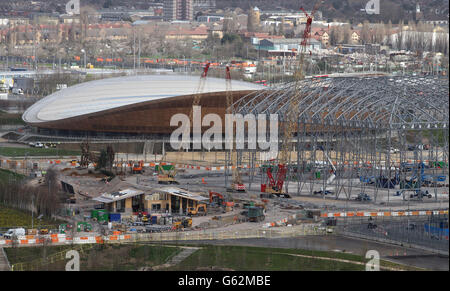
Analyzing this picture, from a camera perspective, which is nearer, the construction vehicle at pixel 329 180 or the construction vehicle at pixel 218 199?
the construction vehicle at pixel 218 199

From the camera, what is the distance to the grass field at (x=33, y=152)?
54.6 meters

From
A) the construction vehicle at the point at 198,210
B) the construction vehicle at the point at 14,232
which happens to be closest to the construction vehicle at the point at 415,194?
the construction vehicle at the point at 198,210

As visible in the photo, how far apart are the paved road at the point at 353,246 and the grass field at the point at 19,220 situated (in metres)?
6.14

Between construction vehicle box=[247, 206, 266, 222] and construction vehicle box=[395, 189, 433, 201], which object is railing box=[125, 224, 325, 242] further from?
construction vehicle box=[395, 189, 433, 201]

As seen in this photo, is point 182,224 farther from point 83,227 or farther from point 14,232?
point 14,232

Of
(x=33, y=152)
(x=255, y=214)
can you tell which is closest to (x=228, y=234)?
(x=255, y=214)

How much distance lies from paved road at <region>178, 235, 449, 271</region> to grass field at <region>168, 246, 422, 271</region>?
27.7 inches

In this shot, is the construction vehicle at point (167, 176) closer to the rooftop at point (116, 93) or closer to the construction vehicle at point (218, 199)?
the construction vehicle at point (218, 199)

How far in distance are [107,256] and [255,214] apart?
7605 millimetres

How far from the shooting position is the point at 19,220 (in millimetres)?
36500

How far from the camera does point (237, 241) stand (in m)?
33.4

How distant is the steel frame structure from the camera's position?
39781mm

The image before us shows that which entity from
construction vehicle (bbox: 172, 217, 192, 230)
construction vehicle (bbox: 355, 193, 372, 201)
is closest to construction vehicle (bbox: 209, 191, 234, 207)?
construction vehicle (bbox: 172, 217, 192, 230)

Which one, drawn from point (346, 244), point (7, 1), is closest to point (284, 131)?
point (346, 244)
